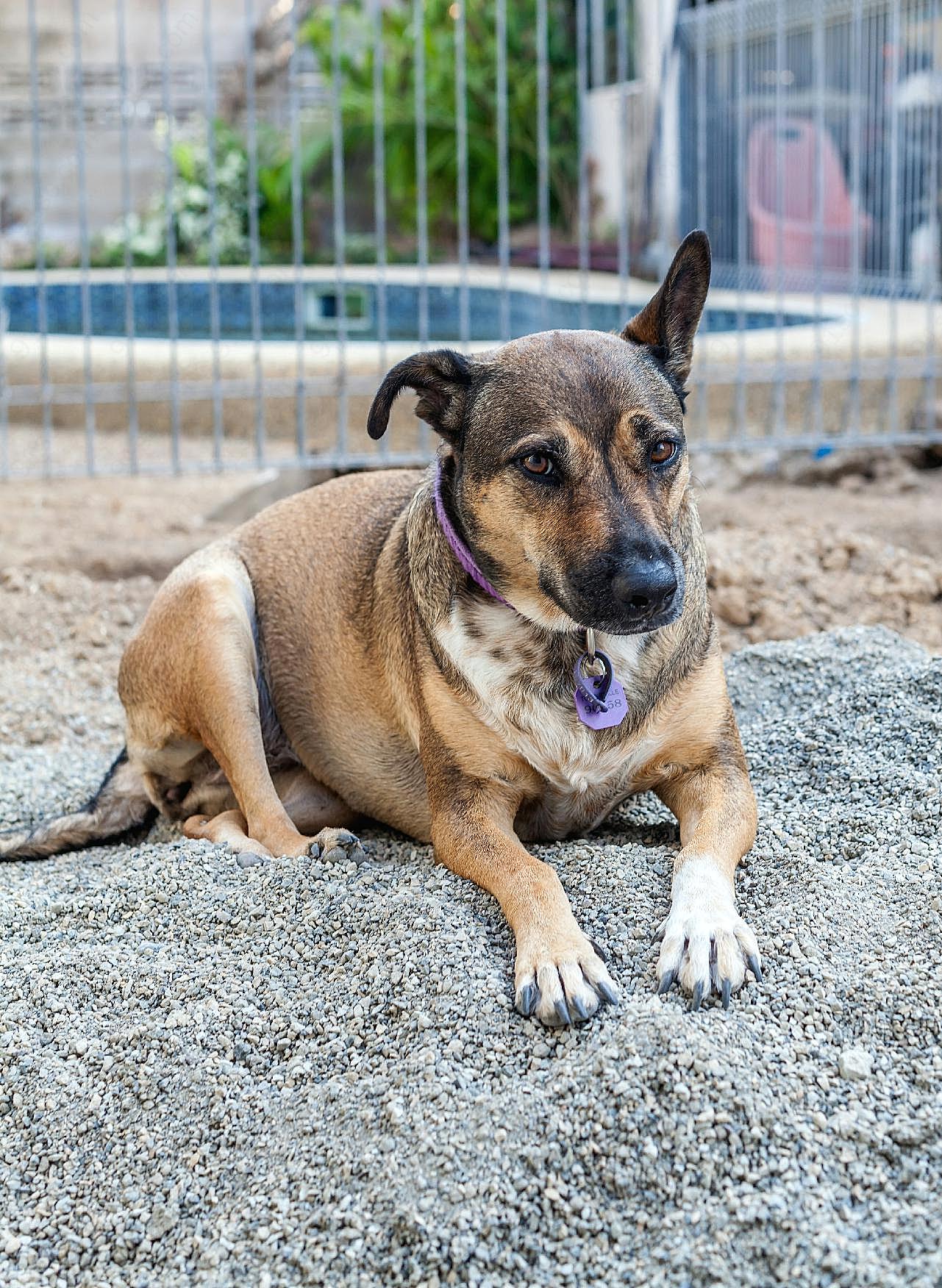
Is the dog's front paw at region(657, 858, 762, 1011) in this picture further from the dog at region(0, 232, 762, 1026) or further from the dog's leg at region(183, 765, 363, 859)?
the dog's leg at region(183, 765, 363, 859)

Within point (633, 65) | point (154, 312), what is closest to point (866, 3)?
point (633, 65)

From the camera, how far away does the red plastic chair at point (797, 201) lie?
10781mm

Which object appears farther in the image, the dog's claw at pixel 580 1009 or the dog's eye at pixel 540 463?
the dog's eye at pixel 540 463

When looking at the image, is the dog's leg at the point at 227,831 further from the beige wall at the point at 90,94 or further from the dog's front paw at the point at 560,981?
the beige wall at the point at 90,94

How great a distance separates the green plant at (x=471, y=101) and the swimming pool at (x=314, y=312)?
448cm

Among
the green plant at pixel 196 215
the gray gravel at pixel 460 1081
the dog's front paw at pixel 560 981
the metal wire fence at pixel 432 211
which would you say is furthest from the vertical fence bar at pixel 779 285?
the green plant at pixel 196 215

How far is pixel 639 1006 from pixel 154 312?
36.2 feet

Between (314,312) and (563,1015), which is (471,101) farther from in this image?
(563,1015)

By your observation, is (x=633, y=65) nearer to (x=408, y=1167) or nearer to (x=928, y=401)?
(x=928, y=401)

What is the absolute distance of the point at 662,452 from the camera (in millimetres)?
2877

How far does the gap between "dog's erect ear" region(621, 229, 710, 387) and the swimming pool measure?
5.66 m

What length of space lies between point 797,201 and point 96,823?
9323mm

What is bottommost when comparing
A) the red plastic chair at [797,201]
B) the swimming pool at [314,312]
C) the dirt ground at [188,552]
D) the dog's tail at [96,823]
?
the dog's tail at [96,823]

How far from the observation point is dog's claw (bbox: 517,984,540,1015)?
2.43 metres
